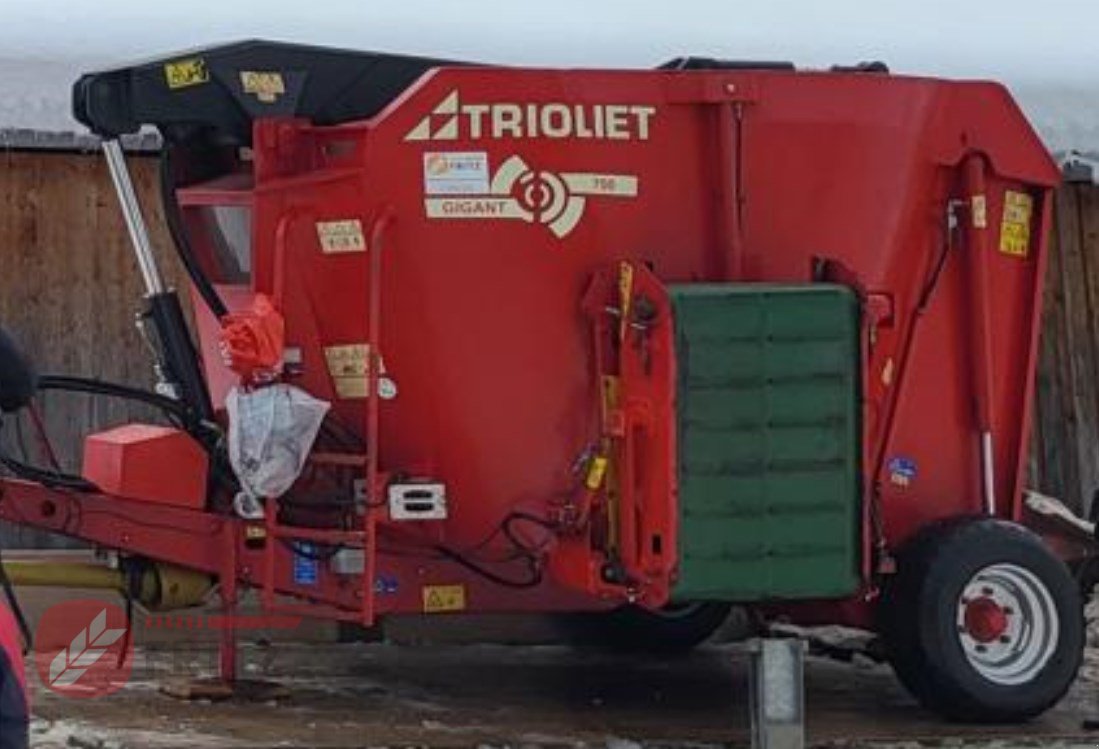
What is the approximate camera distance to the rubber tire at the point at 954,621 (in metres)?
7.56

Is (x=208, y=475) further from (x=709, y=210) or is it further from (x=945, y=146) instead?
(x=945, y=146)

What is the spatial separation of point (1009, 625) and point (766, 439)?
1.32 m

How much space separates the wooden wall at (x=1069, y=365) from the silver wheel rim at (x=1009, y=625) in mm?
3649

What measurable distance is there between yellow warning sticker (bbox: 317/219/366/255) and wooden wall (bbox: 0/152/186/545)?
10.0 feet

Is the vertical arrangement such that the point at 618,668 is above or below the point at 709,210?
below

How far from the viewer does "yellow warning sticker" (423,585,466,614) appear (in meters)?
7.53

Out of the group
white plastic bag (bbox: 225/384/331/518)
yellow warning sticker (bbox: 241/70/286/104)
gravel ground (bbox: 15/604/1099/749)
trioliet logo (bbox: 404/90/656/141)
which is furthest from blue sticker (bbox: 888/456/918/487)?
yellow warning sticker (bbox: 241/70/286/104)

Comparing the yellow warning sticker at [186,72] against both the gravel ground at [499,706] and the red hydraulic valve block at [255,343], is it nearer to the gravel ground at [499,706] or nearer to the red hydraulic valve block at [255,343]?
the red hydraulic valve block at [255,343]

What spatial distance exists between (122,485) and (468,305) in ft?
4.39

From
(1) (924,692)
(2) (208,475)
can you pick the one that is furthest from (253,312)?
(1) (924,692)

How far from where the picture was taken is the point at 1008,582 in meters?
7.72

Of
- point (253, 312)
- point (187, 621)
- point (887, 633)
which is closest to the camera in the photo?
point (253, 312)

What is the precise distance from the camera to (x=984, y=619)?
7.69 meters

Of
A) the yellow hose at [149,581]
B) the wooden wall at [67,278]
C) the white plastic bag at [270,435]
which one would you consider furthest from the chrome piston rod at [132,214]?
the wooden wall at [67,278]
